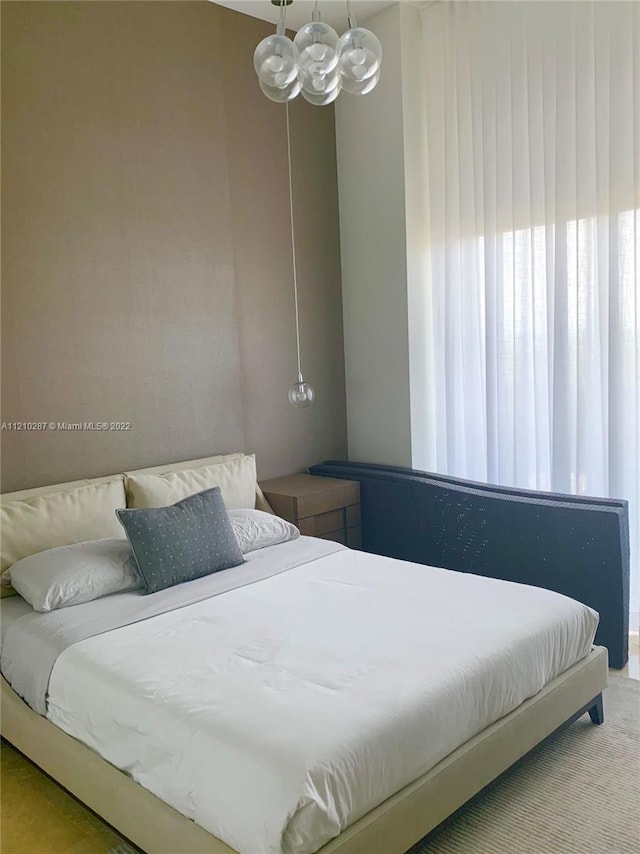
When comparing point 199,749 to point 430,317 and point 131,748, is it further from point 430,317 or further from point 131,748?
point 430,317

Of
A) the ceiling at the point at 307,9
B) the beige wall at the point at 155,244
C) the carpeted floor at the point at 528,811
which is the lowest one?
the carpeted floor at the point at 528,811

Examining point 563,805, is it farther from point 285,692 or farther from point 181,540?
point 181,540

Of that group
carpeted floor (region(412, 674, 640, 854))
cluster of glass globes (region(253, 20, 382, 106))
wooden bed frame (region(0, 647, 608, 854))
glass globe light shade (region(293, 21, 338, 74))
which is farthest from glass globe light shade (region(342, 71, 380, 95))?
carpeted floor (region(412, 674, 640, 854))

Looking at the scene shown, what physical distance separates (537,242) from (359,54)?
5.80 feet

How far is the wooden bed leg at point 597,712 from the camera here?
2.66 m

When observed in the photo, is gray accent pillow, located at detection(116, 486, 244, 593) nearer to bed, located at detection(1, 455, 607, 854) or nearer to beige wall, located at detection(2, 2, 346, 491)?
bed, located at detection(1, 455, 607, 854)

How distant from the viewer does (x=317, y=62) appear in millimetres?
2148

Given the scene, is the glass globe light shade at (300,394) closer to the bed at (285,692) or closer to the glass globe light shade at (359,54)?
the bed at (285,692)

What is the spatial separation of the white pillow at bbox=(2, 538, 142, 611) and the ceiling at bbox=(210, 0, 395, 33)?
2.82m

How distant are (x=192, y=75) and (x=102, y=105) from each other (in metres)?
0.57

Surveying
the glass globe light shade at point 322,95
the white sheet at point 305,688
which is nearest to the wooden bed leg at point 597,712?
the white sheet at point 305,688

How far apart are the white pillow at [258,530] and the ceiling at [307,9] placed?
2589 mm

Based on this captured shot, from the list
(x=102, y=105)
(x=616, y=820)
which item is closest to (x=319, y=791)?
(x=616, y=820)

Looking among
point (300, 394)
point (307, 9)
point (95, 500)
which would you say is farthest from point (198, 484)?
point (307, 9)
